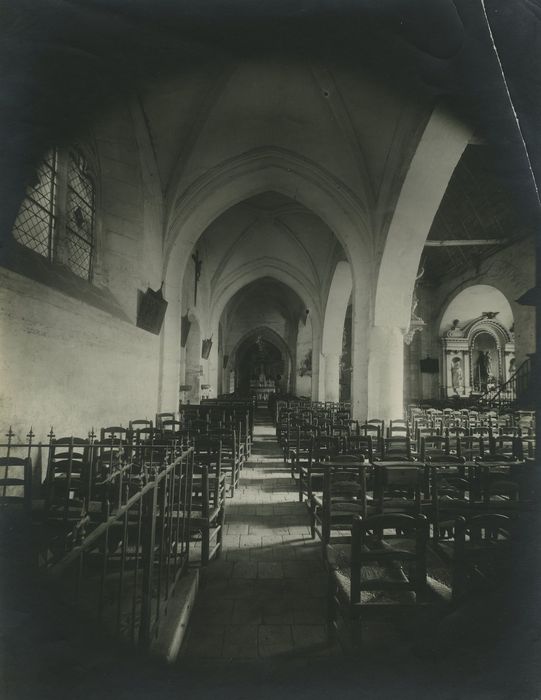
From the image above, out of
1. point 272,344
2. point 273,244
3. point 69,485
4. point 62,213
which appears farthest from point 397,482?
point 272,344

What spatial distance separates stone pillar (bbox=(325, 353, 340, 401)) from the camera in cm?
1873

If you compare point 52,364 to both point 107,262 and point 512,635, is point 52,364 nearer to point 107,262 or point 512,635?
point 107,262

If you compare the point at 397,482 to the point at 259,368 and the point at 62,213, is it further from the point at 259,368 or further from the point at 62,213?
the point at 259,368

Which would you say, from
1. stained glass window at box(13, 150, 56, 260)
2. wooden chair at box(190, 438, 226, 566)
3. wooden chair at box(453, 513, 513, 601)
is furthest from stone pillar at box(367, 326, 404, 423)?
wooden chair at box(453, 513, 513, 601)

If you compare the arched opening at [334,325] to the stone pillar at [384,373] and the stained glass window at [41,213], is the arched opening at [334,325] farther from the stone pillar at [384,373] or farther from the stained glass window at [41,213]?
the stained glass window at [41,213]

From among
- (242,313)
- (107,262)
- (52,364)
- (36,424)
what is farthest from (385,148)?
(242,313)

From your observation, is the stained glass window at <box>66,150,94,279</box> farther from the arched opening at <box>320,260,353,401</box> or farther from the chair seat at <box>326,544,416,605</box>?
the arched opening at <box>320,260,353,401</box>

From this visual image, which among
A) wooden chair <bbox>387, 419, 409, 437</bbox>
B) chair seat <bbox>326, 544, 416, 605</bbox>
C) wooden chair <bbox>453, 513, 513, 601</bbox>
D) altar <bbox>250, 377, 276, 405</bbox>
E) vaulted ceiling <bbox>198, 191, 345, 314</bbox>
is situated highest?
vaulted ceiling <bbox>198, 191, 345, 314</bbox>

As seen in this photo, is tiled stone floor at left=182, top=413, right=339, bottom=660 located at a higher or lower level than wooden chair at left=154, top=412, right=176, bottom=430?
lower

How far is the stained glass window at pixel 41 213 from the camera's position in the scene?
596cm

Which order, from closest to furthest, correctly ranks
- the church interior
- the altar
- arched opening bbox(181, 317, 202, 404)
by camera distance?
the church interior < arched opening bbox(181, 317, 202, 404) < the altar

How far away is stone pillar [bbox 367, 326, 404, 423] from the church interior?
52mm

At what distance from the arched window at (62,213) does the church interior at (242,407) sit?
0.18 ft

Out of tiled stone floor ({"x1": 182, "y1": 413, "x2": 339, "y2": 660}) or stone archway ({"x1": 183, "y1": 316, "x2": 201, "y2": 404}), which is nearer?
tiled stone floor ({"x1": 182, "y1": 413, "x2": 339, "y2": 660})
